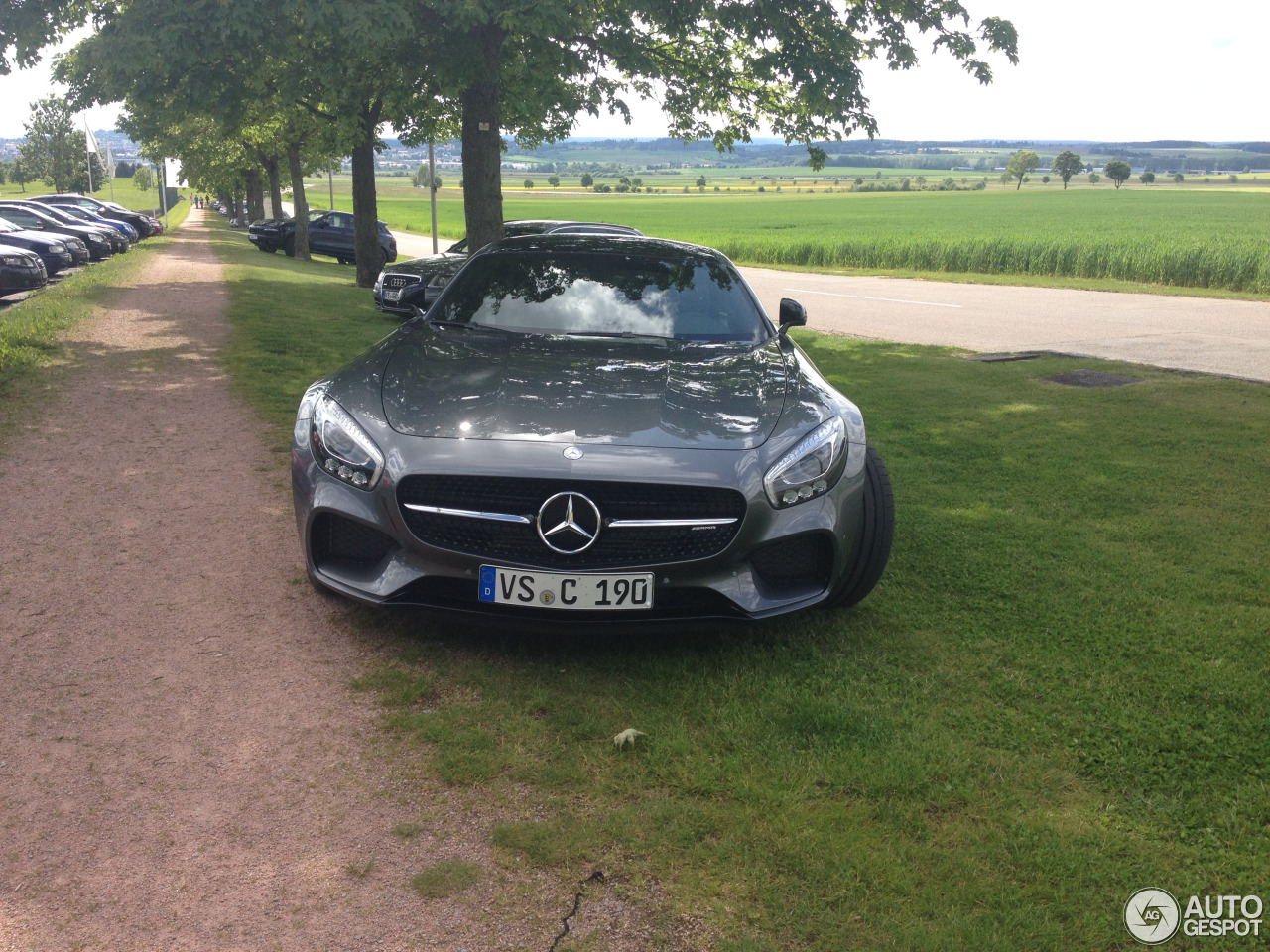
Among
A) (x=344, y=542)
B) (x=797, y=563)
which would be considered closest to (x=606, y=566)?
(x=797, y=563)

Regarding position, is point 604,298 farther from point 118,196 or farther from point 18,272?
point 118,196

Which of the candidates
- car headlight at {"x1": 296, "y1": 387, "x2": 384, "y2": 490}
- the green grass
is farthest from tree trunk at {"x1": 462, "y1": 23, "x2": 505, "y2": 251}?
the green grass

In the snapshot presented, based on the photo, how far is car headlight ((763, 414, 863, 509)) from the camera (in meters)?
3.71

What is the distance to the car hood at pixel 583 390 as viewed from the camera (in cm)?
379

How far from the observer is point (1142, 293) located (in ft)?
65.8

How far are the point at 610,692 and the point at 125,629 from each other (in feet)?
6.34

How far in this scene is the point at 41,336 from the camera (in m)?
11.5

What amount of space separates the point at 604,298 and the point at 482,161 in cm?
900

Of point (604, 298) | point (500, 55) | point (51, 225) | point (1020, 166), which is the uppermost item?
point (1020, 166)

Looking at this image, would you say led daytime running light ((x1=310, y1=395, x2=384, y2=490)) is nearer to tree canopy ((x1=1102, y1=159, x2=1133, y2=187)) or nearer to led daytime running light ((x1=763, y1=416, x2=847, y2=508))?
led daytime running light ((x1=763, y1=416, x2=847, y2=508))

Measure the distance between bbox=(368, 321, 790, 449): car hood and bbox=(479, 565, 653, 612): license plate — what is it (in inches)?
18.8

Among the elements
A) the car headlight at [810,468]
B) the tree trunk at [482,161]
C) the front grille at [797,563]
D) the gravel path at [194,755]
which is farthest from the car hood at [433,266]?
the front grille at [797,563]

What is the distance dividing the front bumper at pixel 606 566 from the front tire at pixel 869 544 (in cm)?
22

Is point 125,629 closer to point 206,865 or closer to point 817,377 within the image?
point 206,865
